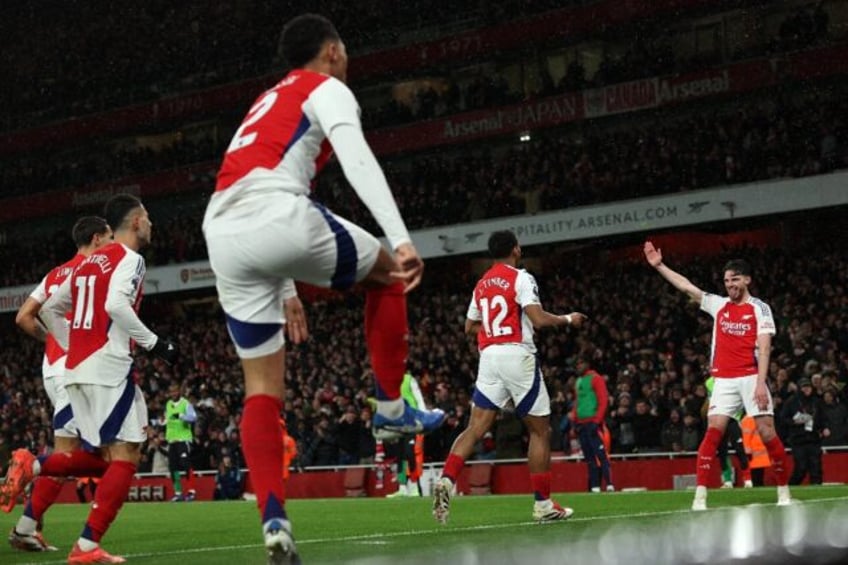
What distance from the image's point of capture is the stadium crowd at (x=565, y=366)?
20.5 m

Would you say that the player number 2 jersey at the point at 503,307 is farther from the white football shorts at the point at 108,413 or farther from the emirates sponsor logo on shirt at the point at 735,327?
the white football shorts at the point at 108,413

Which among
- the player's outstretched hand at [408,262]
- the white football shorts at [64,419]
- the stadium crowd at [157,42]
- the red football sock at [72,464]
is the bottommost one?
the red football sock at [72,464]

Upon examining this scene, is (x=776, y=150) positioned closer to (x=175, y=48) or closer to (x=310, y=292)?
(x=310, y=292)

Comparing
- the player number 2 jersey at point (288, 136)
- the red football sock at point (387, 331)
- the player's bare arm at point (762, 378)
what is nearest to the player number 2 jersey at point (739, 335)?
the player's bare arm at point (762, 378)

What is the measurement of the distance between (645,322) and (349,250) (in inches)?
813

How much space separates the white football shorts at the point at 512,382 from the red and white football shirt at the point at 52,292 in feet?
10.7

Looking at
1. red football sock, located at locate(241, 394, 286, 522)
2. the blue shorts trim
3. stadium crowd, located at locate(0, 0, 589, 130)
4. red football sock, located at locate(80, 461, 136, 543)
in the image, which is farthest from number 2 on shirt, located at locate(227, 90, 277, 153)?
stadium crowd, located at locate(0, 0, 589, 130)

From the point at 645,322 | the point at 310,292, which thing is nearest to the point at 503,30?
the point at 310,292

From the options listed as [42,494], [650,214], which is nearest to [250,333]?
[42,494]

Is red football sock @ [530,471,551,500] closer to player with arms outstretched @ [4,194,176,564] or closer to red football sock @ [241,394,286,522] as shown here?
player with arms outstretched @ [4,194,176,564]

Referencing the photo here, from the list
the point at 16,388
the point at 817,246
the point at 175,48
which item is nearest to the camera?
the point at 817,246

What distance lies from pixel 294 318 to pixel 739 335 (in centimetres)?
630

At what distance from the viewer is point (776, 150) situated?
87.9ft

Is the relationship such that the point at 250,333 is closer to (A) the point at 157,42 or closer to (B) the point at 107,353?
(B) the point at 107,353
